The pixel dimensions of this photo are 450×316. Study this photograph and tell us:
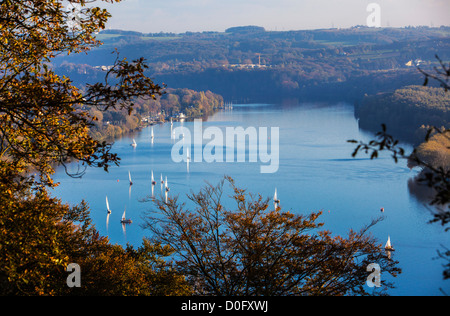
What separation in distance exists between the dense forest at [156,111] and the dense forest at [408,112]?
21.2 m

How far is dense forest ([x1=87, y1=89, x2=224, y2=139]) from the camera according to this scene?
4833 cm

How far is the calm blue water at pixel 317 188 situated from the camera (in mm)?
17969

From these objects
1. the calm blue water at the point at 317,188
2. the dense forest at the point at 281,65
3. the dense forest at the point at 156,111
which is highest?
the dense forest at the point at 281,65

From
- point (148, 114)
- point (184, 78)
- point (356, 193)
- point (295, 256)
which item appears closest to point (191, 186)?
point (356, 193)

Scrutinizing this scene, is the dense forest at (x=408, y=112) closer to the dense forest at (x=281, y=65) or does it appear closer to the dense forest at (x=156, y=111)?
the dense forest at (x=281, y=65)

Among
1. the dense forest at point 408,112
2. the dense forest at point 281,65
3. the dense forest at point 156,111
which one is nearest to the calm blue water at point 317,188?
the dense forest at point 408,112

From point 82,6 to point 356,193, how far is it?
2232 centimetres

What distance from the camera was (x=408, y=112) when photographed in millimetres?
41625

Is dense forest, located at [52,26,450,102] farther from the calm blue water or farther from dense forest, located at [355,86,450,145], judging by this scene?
the calm blue water

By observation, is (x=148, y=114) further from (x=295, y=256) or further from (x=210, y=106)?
(x=295, y=256)

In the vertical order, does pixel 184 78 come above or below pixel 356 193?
above

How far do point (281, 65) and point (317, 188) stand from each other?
236 feet
